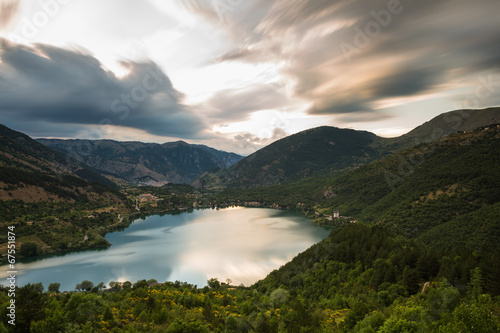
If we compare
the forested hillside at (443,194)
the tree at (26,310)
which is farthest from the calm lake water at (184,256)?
the tree at (26,310)

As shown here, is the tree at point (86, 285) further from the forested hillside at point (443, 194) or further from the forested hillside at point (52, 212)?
the forested hillside at point (443, 194)

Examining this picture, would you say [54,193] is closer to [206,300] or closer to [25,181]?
[25,181]

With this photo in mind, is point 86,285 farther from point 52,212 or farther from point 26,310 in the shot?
point 52,212

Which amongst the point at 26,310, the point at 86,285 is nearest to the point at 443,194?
the point at 26,310

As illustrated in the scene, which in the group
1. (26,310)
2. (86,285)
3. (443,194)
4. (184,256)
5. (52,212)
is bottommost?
(184,256)

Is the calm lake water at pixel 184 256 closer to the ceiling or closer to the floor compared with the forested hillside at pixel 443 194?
closer to the floor

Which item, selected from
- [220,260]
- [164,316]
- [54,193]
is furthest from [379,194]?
[54,193]

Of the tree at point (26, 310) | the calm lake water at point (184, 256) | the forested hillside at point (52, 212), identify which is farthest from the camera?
the forested hillside at point (52, 212)

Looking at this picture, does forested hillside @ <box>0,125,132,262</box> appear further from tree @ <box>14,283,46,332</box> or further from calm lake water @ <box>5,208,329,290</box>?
tree @ <box>14,283,46,332</box>
